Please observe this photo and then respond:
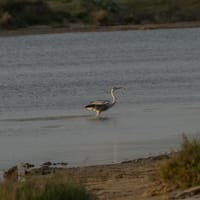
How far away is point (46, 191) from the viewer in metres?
12.1

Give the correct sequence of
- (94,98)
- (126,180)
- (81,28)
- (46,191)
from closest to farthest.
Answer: (46,191)
(126,180)
(94,98)
(81,28)

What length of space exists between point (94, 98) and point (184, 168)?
15.7m

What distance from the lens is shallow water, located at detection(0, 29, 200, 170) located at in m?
19.9

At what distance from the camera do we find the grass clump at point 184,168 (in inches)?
532

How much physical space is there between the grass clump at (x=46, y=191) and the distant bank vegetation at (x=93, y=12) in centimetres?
4954

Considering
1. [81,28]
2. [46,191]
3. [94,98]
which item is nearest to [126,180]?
[46,191]

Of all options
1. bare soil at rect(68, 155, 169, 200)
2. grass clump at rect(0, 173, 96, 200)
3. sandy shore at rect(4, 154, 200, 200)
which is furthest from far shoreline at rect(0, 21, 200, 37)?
grass clump at rect(0, 173, 96, 200)

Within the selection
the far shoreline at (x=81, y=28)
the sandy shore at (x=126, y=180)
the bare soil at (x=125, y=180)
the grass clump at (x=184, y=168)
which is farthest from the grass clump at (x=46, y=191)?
the far shoreline at (x=81, y=28)

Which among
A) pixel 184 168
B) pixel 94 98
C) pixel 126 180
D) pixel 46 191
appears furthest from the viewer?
pixel 94 98

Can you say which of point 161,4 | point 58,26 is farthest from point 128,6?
point 58,26

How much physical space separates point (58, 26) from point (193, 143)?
4927 cm

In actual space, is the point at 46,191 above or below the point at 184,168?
below

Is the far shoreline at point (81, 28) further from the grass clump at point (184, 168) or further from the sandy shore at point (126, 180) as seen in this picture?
the grass clump at point (184, 168)

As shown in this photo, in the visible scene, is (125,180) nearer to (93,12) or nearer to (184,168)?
(184,168)
